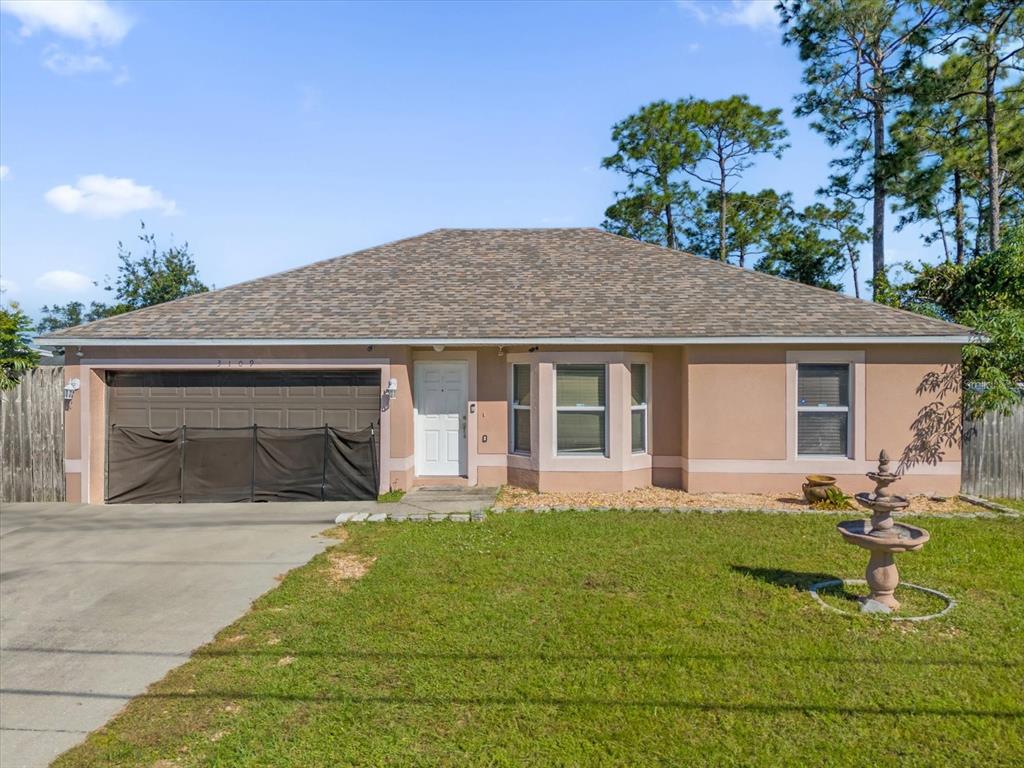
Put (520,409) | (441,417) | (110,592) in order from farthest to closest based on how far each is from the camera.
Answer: (441,417) → (520,409) → (110,592)

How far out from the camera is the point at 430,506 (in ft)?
33.2

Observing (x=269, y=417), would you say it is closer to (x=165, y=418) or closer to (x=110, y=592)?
(x=165, y=418)

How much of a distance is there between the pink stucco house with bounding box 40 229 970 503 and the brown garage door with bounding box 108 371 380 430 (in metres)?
0.03

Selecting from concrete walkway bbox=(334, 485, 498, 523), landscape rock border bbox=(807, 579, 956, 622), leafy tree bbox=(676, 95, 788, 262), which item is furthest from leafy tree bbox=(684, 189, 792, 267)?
landscape rock border bbox=(807, 579, 956, 622)

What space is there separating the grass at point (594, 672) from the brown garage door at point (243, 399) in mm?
4490

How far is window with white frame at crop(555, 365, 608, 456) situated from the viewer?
1116 centimetres

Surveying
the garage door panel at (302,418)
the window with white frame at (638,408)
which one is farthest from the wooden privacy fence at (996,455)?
the garage door panel at (302,418)

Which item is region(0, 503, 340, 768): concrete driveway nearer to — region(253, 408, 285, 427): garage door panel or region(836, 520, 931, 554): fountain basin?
region(253, 408, 285, 427): garage door panel

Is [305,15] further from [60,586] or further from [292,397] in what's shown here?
[60,586]

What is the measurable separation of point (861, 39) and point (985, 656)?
79.7 ft

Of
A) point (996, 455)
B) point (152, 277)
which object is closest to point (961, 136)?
point (996, 455)

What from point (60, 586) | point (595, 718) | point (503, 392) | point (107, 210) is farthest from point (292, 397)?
point (107, 210)

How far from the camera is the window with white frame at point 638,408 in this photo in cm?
1135

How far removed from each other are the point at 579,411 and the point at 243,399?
247 inches
